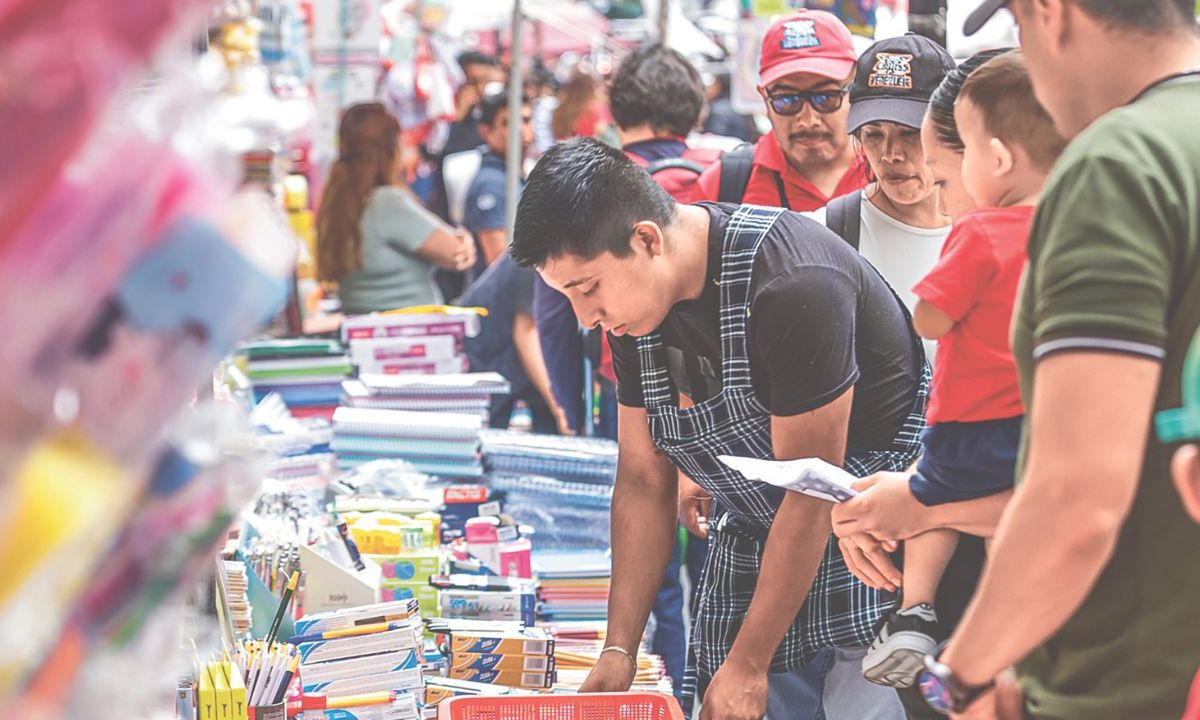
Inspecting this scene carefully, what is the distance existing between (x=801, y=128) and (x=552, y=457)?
1433 millimetres

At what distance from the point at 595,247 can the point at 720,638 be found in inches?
39.2

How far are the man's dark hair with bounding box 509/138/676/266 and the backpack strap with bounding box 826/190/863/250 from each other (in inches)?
39.3

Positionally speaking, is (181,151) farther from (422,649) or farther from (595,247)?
(422,649)

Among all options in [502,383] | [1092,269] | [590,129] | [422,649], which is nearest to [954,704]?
[1092,269]

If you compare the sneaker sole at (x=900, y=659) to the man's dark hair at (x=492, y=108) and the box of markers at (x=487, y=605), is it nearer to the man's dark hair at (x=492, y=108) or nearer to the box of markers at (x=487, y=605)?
the box of markers at (x=487, y=605)

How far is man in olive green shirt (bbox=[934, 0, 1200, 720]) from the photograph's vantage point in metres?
1.51

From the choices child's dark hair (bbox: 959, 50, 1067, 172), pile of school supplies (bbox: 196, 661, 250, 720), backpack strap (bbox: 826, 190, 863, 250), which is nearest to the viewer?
child's dark hair (bbox: 959, 50, 1067, 172)

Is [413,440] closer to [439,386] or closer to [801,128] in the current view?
[439,386]

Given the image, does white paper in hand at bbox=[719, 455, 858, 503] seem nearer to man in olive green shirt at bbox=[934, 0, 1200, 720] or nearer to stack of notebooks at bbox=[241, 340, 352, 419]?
man in olive green shirt at bbox=[934, 0, 1200, 720]

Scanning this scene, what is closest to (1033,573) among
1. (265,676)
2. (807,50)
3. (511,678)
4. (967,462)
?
(967,462)

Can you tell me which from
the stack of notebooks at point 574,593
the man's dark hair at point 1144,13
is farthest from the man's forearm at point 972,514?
the stack of notebooks at point 574,593

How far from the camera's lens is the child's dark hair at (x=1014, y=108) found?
6.86 ft

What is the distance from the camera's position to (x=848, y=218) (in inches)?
143

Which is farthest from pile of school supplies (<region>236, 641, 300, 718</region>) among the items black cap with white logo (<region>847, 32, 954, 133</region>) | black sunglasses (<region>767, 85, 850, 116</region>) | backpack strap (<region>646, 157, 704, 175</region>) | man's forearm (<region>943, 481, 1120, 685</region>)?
backpack strap (<region>646, 157, 704, 175</region>)
